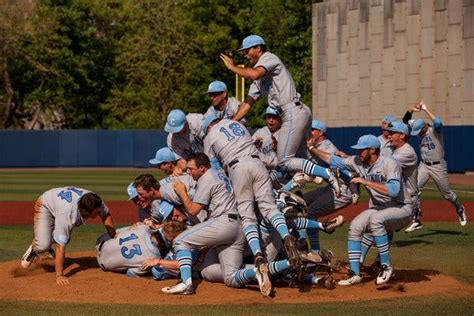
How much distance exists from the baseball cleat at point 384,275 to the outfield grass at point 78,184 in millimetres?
14960

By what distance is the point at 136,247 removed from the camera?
13.0 metres

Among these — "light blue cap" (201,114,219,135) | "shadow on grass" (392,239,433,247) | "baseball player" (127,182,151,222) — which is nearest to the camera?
"light blue cap" (201,114,219,135)

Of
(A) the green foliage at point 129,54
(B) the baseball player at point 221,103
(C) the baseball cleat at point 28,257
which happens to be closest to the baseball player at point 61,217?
(C) the baseball cleat at point 28,257

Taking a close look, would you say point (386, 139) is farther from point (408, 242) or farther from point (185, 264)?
point (185, 264)

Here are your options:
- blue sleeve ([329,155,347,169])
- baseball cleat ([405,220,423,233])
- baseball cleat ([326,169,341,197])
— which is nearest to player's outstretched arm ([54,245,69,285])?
baseball cleat ([326,169,341,197])

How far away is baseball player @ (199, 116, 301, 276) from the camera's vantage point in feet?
39.6

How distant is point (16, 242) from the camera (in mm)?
→ 17031

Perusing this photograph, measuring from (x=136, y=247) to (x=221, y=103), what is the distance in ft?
7.82

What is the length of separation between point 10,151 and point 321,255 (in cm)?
3888

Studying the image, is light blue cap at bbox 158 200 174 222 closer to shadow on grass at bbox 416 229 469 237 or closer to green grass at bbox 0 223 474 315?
green grass at bbox 0 223 474 315

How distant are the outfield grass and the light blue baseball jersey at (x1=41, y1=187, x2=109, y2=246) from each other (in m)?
13.6

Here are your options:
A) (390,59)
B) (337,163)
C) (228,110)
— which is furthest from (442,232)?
(390,59)

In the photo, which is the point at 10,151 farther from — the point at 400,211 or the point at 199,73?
the point at 400,211

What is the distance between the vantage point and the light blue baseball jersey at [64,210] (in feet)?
41.5
